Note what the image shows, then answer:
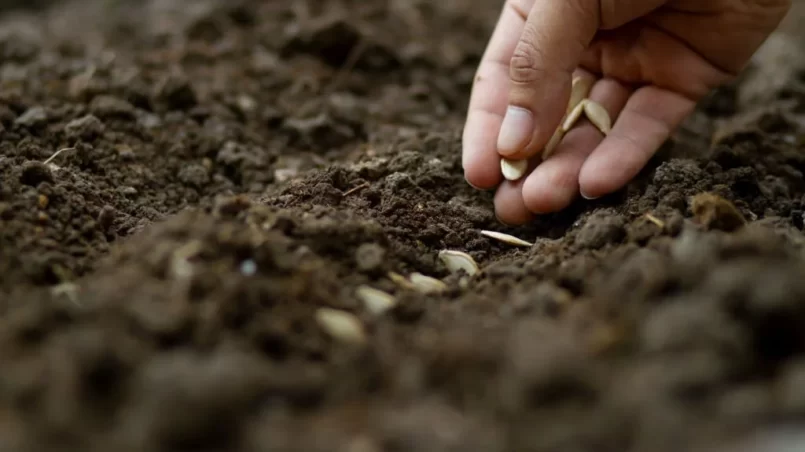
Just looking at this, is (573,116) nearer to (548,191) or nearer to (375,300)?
(548,191)

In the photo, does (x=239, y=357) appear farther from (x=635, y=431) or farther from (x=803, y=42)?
(x=803, y=42)

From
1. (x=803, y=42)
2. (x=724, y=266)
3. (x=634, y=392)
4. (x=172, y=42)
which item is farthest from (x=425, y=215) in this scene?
(x=803, y=42)

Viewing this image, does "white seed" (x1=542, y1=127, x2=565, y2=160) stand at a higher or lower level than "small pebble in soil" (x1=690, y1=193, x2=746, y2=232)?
lower

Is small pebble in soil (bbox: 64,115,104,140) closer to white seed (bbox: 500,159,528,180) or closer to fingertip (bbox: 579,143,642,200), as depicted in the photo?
white seed (bbox: 500,159,528,180)

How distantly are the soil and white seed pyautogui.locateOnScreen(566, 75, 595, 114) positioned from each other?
24 centimetres

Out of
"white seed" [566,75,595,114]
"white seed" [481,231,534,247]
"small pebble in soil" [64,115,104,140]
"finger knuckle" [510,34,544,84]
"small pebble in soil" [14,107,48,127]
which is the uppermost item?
"finger knuckle" [510,34,544,84]

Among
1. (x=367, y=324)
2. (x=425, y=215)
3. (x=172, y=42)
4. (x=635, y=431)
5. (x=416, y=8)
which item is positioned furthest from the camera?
(x=416, y=8)

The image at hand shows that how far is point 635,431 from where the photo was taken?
66 centimetres

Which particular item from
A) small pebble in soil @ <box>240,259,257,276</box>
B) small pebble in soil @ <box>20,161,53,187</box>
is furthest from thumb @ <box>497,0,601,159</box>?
small pebble in soil @ <box>20,161,53,187</box>

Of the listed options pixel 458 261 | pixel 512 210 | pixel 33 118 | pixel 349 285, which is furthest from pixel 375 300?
pixel 33 118

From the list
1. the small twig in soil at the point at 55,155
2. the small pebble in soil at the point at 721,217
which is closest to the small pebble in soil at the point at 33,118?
the small twig in soil at the point at 55,155

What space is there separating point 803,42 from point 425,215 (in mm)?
1986

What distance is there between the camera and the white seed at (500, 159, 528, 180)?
1.55 meters

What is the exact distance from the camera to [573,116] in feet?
5.50
